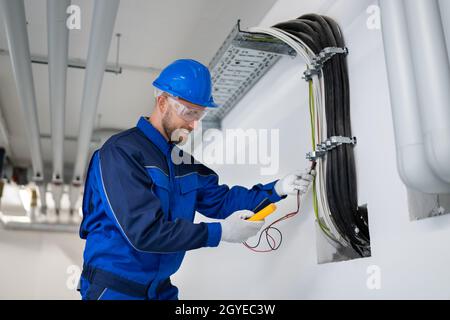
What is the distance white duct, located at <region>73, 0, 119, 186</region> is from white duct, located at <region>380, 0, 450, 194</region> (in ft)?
3.16

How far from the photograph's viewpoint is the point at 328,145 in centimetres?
138

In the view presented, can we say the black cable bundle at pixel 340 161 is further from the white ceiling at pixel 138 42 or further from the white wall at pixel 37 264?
the white wall at pixel 37 264

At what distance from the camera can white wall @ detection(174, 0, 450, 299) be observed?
107 centimetres

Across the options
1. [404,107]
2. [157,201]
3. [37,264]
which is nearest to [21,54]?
[157,201]

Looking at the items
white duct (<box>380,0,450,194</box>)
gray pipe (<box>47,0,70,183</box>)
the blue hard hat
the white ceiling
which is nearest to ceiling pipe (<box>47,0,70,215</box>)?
gray pipe (<box>47,0,70,183</box>)

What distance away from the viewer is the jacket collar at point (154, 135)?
145 centimetres

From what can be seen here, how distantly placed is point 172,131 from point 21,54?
95cm

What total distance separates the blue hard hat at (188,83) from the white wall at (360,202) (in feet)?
1.35

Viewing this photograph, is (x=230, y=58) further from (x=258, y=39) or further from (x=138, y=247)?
(x=138, y=247)

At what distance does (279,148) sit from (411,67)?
0.91m

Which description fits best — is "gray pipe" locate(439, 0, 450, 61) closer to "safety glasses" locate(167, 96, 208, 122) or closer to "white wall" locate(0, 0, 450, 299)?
"white wall" locate(0, 0, 450, 299)

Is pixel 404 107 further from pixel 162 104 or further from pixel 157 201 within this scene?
pixel 162 104

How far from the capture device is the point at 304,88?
1693mm
